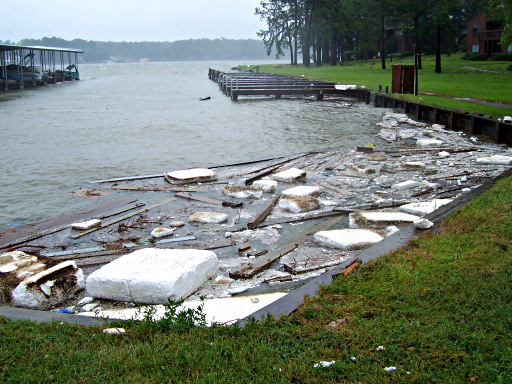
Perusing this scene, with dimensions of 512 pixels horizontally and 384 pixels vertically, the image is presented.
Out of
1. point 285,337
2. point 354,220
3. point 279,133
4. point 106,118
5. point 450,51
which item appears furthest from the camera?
point 450,51

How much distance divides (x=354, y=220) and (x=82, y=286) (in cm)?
464

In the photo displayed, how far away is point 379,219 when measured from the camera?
931 cm

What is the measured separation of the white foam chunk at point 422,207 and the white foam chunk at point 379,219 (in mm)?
234

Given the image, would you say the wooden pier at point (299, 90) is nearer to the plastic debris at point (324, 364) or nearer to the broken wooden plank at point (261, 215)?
the broken wooden plank at point (261, 215)

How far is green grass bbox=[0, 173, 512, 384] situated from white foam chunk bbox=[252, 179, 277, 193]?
6792mm

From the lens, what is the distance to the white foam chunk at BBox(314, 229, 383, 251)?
8.18 meters

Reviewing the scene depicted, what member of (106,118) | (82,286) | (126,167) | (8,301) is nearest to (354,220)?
(82,286)

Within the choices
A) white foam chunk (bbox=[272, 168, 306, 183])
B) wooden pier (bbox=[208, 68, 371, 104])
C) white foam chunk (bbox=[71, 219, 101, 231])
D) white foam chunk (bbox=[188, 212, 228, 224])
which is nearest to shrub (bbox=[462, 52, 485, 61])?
wooden pier (bbox=[208, 68, 371, 104])

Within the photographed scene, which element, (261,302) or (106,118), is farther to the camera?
(106,118)

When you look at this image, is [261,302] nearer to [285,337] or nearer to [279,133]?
[285,337]

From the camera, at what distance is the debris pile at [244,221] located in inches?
268

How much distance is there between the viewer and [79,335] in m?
4.75

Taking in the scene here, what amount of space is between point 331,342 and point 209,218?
6.25m

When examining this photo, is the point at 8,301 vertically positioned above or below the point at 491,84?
below
